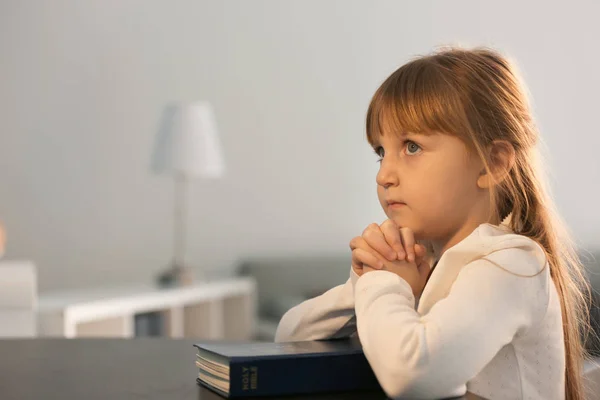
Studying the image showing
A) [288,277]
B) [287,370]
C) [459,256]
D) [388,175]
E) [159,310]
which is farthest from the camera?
[288,277]

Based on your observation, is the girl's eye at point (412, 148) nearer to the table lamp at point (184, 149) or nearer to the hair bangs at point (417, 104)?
the hair bangs at point (417, 104)

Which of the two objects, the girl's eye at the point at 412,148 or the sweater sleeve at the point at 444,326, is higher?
the girl's eye at the point at 412,148

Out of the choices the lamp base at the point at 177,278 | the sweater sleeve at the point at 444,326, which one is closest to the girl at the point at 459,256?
the sweater sleeve at the point at 444,326

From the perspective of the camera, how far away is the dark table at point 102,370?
0.89m

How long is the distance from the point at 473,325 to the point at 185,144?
3033 millimetres

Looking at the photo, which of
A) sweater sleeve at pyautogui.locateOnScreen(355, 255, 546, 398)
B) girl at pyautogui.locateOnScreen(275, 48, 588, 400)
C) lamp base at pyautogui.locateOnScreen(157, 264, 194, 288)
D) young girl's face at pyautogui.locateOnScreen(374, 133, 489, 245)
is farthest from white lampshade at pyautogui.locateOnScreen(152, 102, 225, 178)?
sweater sleeve at pyautogui.locateOnScreen(355, 255, 546, 398)

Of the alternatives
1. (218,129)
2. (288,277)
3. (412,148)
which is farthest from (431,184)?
(218,129)

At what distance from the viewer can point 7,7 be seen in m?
4.54

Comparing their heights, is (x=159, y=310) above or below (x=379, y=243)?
below

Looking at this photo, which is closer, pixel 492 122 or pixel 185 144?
pixel 492 122

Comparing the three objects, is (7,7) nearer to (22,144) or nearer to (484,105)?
(22,144)

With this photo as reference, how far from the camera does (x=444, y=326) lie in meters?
0.84

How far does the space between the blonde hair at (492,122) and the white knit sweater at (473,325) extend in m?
0.07

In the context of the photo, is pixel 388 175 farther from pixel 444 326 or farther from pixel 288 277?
pixel 288 277
